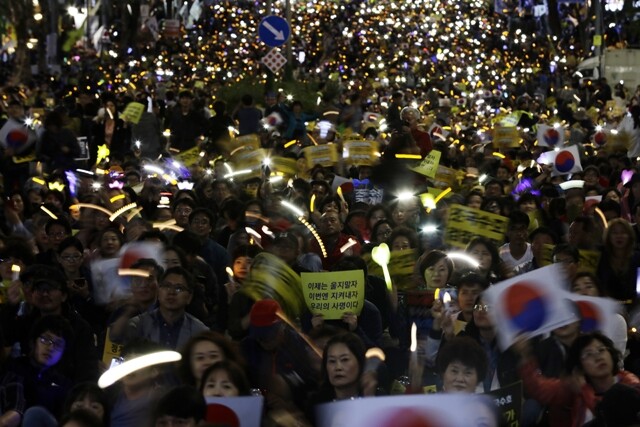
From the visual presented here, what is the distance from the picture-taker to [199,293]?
10750 mm

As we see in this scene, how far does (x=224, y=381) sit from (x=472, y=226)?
5.33m

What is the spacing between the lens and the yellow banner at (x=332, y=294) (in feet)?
32.7

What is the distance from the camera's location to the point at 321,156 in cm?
1859

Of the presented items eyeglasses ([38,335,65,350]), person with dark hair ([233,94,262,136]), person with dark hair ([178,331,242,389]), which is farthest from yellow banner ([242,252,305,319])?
person with dark hair ([233,94,262,136])

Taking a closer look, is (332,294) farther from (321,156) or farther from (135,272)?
(321,156)

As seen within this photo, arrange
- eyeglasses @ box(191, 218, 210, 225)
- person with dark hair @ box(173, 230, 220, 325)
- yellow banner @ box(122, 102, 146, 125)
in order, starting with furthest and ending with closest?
yellow banner @ box(122, 102, 146, 125) → eyeglasses @ box(191, 218, 210, 225) → person with dark hair @ box(173, 230, 220, 325)

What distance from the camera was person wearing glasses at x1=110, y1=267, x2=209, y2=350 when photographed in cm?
932

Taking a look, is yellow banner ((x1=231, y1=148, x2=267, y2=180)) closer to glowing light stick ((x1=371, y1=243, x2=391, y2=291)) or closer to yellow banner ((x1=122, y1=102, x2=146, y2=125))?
yellow banner ((x1=122, y1=102, x2=146, y2=125))

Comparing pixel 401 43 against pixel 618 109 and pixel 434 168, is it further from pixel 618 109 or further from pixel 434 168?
pixel 434 168

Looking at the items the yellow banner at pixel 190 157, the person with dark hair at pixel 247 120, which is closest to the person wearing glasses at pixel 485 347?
the yellow banner at pixel 190 157

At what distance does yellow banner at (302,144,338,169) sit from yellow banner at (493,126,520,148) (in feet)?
14.5

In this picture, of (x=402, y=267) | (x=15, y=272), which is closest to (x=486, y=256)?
(x=402, y=267)

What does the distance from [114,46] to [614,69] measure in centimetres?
2429

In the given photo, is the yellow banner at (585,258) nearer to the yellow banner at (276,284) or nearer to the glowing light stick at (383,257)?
the glowing light stick at (383,257)
